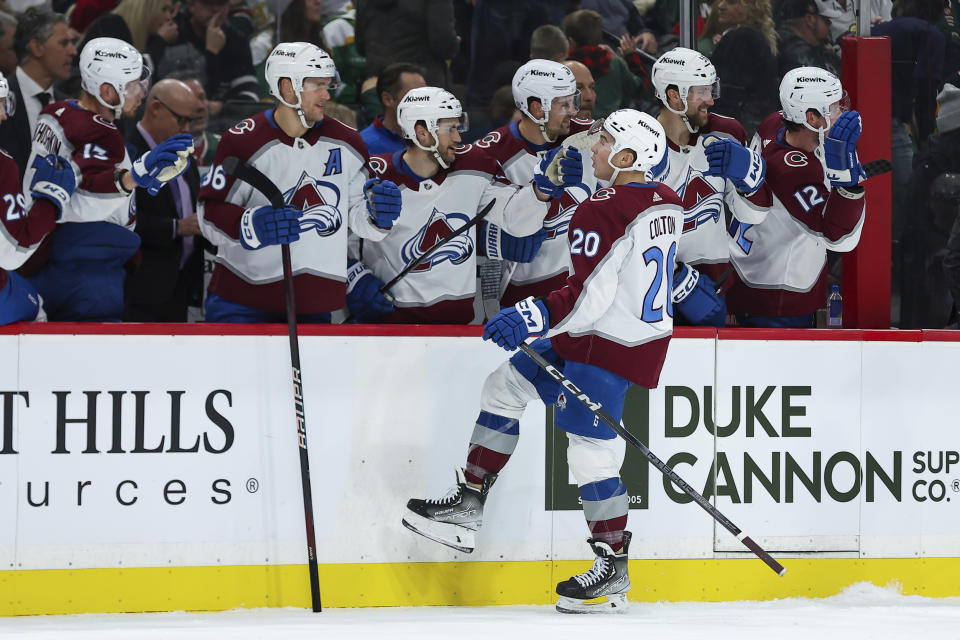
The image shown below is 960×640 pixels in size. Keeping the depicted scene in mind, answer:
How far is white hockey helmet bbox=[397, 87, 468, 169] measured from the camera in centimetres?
442

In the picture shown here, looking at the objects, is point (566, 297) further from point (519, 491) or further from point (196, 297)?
point (196, 297)

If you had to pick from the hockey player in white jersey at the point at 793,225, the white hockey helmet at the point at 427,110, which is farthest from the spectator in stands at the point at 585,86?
the white hockey helmet at the point at 427,110

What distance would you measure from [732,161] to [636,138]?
2.12ft

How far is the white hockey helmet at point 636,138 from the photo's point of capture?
3.92 meters

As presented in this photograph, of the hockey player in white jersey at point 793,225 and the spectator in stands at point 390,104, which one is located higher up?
the spectator in stands at point 390,104

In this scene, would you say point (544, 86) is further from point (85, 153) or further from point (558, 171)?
point (85, 153)

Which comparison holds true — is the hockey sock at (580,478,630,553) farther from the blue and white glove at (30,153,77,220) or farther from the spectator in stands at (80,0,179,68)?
the spectator in stands at (80,0,179,68)

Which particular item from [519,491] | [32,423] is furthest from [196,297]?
[519,491]

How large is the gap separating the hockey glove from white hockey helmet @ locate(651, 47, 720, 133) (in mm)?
581

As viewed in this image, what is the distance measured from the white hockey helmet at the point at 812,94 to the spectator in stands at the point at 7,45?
2.98 m

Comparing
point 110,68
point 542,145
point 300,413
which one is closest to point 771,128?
point 542,145

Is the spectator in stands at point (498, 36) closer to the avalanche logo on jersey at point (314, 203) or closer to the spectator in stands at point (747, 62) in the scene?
the spectator in stands at point (747, 62)

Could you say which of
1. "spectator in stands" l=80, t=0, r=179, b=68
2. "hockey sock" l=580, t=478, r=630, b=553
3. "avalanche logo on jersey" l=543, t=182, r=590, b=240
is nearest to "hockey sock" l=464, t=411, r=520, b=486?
"hockey sock" l=580, t=478, r=630, b=553

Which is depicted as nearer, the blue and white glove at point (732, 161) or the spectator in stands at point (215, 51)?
the blue and white glove at point (732, 161)
